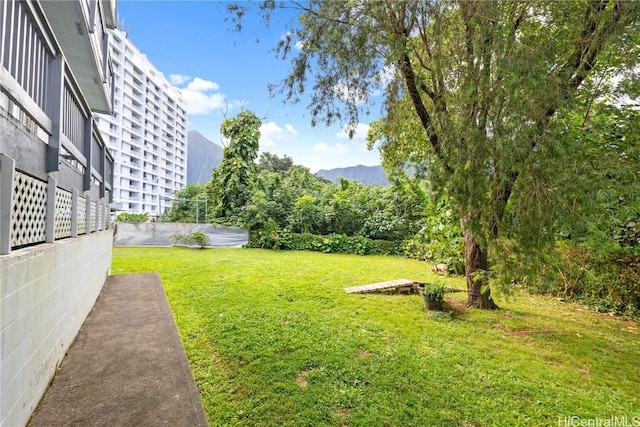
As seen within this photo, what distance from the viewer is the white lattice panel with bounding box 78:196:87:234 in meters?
3.44

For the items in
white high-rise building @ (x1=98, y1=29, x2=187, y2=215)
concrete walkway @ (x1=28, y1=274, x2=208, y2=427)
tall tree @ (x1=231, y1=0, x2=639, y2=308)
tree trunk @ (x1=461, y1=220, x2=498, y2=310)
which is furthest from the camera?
white high-rise building @ (x1=98, y1=29, x2=187, y2=215)

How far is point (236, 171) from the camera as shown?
13.6 meters

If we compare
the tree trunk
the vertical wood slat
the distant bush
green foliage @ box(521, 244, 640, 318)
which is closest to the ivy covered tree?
the distant bush

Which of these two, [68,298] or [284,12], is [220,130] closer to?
[284,12]

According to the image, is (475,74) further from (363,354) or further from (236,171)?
(236,171)

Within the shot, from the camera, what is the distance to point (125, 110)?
37.7 meters

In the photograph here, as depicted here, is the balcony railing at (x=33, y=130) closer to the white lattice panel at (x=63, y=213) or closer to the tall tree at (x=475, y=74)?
the white lattice panel at (x=63, y=213)

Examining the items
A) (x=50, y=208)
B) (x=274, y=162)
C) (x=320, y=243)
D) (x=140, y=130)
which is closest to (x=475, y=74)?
(x=50, y=208)

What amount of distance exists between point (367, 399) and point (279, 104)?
3.91 meters

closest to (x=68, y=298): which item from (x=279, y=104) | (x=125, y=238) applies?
(x=279, y=104)

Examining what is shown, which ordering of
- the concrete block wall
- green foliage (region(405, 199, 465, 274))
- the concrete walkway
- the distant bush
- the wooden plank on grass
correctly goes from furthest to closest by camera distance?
the distant bush, green foliage (region(405, 199, 465, 274)), the wooden plank on grass, the concrete walkway, the concrete block wall

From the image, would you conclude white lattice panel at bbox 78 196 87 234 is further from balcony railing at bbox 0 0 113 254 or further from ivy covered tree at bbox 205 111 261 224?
ivy covered tree at bbox 205 111 261 224

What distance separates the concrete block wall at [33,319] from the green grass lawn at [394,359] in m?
1.06

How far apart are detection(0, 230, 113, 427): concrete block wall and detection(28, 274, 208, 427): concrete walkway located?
12 centimetres
